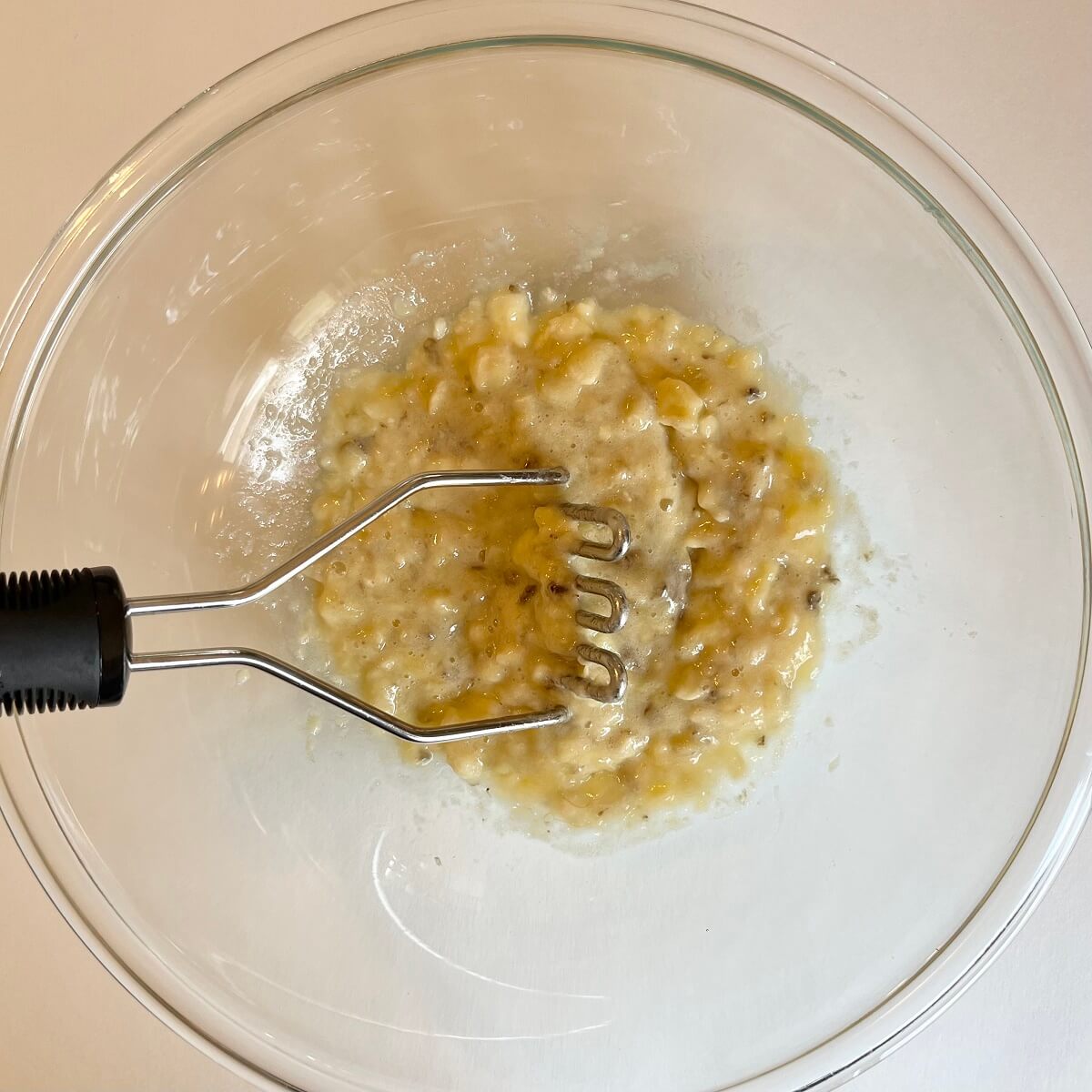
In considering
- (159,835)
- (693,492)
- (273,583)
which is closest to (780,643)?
(693,492)

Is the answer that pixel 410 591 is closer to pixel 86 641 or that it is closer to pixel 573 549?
pixel 573 549

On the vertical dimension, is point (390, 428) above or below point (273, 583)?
above

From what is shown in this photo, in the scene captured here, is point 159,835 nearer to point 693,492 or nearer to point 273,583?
point 273,583

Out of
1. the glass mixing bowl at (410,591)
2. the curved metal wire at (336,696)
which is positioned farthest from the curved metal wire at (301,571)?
the glass mixing bowl at (410,591)

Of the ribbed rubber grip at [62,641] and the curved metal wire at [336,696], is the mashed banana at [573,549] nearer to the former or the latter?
the curved metal wire at [336,696]

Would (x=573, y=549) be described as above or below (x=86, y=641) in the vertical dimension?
above

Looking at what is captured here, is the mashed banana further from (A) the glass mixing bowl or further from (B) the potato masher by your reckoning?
(B) the potato masher

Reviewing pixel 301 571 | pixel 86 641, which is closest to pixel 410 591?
pixel 301 571

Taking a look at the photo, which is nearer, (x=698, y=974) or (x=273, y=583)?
(x=273, y=583)
